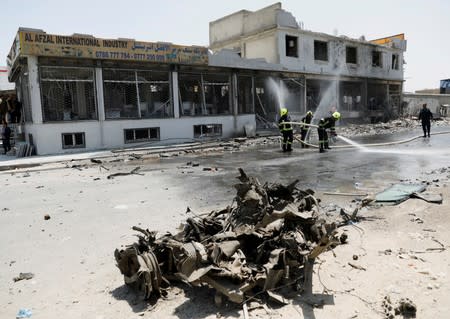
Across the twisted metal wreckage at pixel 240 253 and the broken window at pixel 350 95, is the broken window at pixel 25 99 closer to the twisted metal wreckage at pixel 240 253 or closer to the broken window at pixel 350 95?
the twisted metal wreckage at pixel 240 253

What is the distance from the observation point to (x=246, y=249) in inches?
150

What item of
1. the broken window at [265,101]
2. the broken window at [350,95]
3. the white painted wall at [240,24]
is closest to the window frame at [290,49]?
the white painted wall at [240,24]

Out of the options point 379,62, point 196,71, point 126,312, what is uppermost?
point 379,62

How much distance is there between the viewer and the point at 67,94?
18.2 m

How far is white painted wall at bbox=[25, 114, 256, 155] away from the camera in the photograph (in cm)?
1697

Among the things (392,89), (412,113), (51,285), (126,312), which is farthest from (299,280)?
(412,113)

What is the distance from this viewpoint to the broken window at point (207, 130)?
864 inches

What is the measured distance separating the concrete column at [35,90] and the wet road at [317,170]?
691cm

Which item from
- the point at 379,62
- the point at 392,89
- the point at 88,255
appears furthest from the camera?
the point at 392,89

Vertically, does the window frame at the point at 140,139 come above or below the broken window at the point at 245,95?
below

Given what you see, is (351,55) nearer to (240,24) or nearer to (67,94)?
(240,24)

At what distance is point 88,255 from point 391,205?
4736 millimetres

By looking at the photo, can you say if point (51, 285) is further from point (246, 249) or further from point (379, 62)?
point (379, 62)

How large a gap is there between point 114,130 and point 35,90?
155 inches
